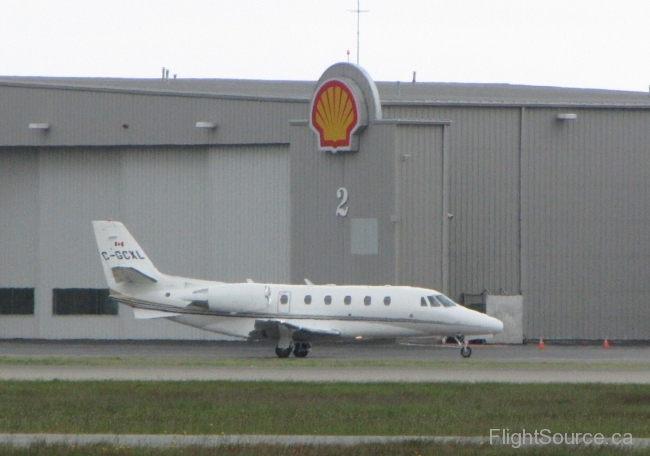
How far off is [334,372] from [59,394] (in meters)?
8.30

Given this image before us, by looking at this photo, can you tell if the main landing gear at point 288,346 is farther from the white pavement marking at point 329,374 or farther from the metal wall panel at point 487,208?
the metal wall panel at point 487,208

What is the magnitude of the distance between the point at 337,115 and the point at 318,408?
72.1 ft

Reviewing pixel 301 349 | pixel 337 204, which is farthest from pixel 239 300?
pixel 337 204

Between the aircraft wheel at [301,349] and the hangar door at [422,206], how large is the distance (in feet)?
19.5

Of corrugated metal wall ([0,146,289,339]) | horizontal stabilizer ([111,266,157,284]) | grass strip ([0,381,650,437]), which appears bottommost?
grass strip ([0,381,650,437])

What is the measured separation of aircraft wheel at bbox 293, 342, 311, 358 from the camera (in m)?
34.6

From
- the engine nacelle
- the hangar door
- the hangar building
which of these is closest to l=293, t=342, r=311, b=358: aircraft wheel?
the engine nacelle

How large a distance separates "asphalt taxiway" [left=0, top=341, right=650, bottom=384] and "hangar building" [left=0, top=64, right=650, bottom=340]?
125 inches

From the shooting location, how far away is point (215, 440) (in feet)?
49.9

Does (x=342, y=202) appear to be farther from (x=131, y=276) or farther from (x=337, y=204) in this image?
(x=131, y=276)

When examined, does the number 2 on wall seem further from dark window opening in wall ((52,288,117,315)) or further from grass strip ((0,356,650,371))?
dark window opening in wall ((52,288,117,315))

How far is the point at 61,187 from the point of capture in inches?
1861

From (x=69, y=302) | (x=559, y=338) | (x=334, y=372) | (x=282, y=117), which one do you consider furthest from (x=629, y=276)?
(x=69, y=302)

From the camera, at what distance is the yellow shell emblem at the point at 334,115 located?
39812mm
